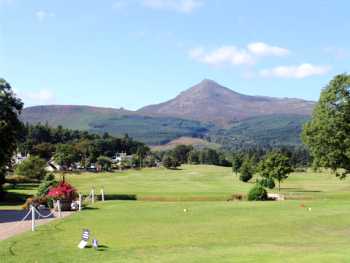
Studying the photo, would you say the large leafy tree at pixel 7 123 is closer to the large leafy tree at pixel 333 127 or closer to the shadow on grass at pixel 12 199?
the shadow on grass at pixel 12 199

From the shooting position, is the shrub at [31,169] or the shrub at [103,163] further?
the shrub at [103,163]

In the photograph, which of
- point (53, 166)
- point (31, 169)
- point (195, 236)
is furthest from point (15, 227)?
point (53, 166)

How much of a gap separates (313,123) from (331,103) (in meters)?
2.90

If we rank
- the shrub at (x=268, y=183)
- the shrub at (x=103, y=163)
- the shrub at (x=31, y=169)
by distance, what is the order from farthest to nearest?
1. the shrub at (x=103, y=163)
2. the shrub at (x=31, y=169)
3. the shrub at (x=268, y=183)

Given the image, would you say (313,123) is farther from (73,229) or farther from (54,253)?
(54,253)

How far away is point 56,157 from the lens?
158750 millimetres

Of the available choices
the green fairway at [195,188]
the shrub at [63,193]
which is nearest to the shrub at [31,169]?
the green fairway at [195,188]

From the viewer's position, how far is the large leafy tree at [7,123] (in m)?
53.8

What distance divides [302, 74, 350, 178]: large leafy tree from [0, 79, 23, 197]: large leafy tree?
102 ft

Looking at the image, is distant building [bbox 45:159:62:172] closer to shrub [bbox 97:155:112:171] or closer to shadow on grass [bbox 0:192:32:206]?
→ shrub [bbox 97:155:112:171]

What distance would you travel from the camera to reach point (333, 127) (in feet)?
179

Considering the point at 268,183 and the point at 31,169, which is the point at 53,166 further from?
the point at 268,183

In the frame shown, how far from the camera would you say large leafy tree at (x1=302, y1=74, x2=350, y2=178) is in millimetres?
54062

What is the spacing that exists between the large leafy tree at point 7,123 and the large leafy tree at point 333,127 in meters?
31.2
